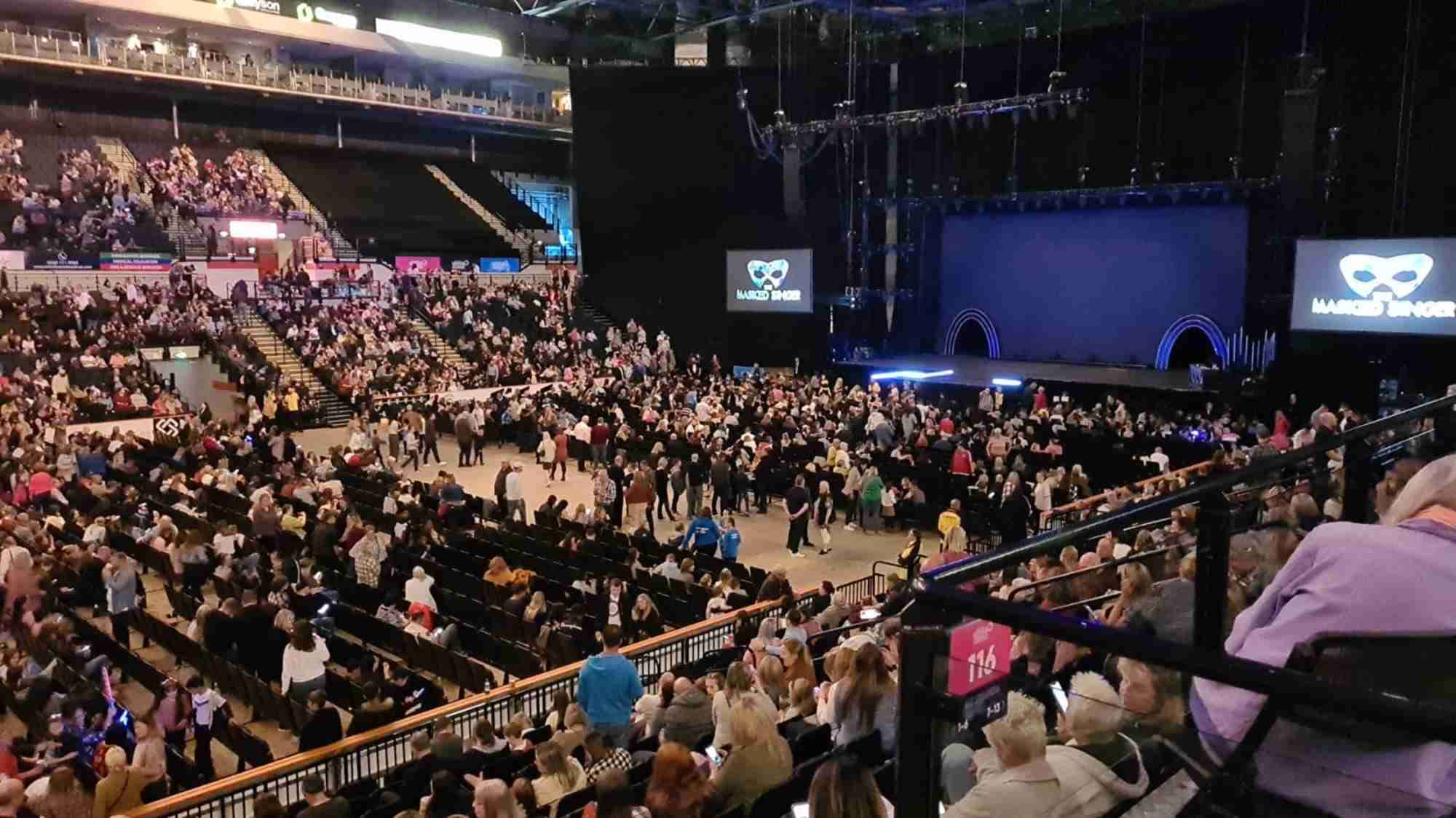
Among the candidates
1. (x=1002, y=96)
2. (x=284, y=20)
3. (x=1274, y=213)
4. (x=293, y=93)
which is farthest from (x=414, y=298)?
(x=1274, y=213)

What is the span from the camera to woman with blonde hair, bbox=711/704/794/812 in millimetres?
4598

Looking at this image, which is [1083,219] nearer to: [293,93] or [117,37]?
[293,93]

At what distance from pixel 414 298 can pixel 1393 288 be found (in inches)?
937

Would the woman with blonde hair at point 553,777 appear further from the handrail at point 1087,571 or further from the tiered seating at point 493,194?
the tiered seating at point 493,194

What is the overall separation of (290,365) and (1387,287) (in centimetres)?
2310

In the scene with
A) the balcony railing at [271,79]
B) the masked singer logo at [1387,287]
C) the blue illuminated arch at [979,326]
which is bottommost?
the blue illuminated arch at [979,326]

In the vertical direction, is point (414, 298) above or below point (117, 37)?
below

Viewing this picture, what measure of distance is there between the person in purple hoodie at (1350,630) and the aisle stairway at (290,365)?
23409 mm

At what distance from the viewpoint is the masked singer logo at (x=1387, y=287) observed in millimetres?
16203

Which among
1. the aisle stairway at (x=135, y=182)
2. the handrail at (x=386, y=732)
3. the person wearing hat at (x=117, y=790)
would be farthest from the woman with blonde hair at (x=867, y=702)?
the aisle stairway at (x=135, y=182)

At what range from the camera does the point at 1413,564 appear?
4.33 feet

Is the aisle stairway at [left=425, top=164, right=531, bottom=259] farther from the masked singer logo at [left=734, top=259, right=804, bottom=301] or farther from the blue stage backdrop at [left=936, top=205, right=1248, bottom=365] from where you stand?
the blue stage backdrop at [left=936, top=205, right=1248, bottom=365]

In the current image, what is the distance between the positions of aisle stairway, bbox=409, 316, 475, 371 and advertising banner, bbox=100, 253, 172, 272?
6.27m

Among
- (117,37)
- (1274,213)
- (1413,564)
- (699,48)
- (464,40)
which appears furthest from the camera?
(464,40)
